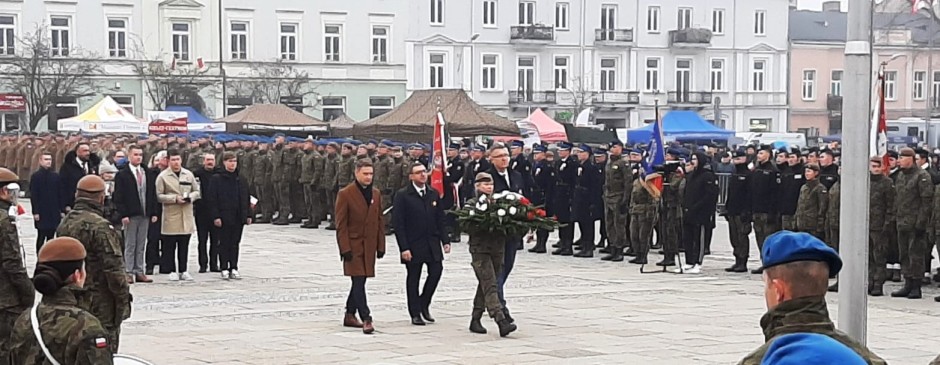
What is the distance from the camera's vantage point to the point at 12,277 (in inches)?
364

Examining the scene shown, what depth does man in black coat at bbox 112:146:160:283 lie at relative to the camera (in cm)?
1855

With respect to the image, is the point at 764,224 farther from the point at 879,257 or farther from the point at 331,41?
the point at 331,41

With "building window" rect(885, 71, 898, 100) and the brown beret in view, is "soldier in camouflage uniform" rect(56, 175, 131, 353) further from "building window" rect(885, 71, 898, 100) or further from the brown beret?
"building window" rect(885, 71, 898, 100)

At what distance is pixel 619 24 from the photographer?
71.8 meters

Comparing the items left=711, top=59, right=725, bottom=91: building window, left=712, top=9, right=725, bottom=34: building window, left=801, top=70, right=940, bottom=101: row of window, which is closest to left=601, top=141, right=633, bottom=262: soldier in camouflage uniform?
left=712, top=9, right=725, bottom=34: building window

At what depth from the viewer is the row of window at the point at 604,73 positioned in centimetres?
6819

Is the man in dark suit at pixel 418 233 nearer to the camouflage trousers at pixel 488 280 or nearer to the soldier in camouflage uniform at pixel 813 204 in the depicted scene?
the camouflage trousers at pixel 488 280

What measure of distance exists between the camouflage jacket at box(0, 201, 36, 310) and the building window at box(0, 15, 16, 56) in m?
53.2

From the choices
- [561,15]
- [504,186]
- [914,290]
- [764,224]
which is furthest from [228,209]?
[561,15]

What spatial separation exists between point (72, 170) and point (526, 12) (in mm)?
51416

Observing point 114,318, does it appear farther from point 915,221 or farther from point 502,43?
point 502,43

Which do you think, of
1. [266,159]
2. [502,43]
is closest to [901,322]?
[266,159]

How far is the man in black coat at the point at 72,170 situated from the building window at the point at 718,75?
187 ft

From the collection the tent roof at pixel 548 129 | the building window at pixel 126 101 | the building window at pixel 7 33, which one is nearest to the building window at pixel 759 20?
the building window at pixel 126 101
